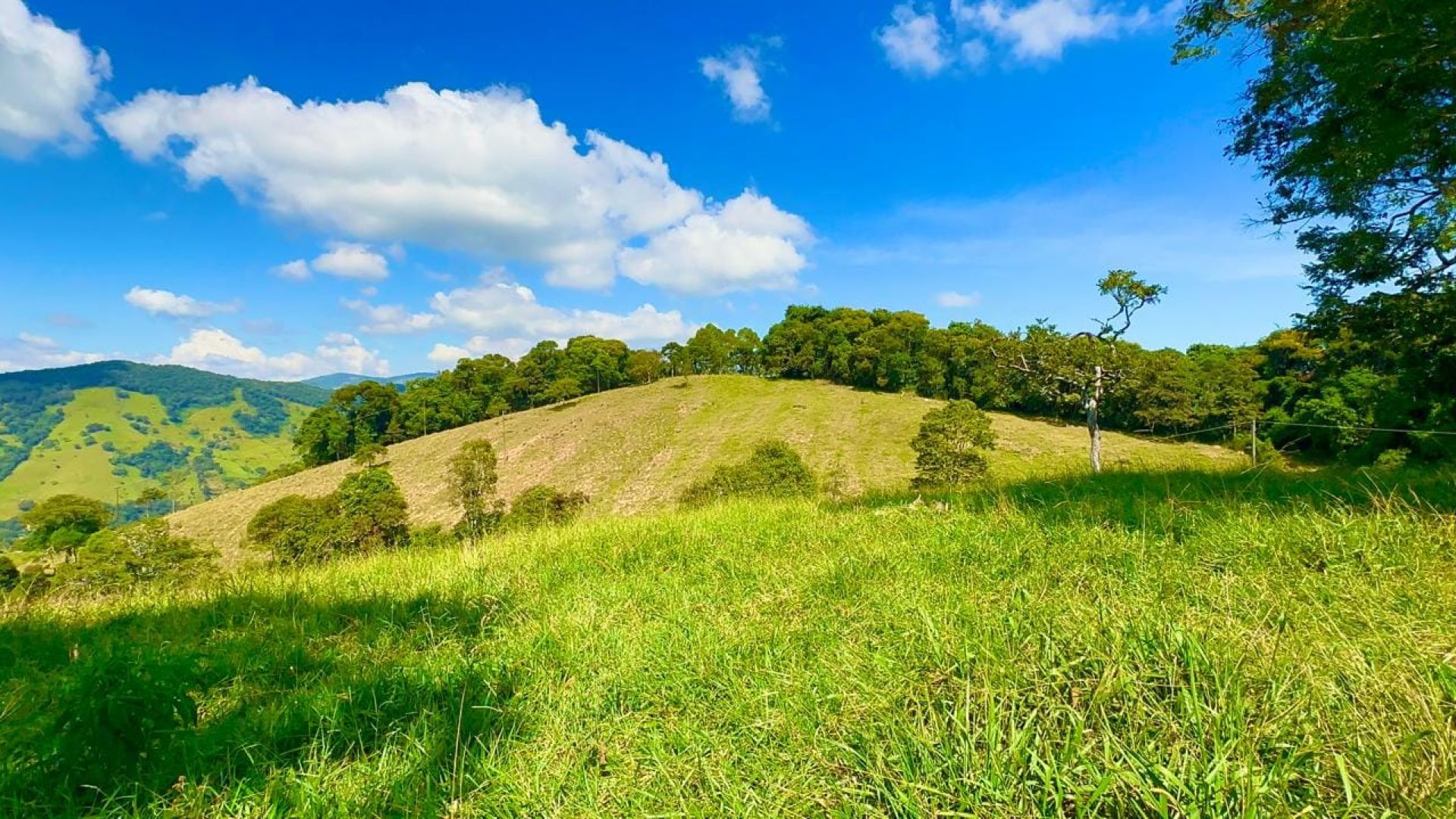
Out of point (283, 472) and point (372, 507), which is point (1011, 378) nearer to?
point (372, 507)

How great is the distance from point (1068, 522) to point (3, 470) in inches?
12603

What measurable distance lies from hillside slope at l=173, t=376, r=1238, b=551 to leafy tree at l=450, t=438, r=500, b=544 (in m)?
4.10

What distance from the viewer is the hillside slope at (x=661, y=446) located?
57688mm

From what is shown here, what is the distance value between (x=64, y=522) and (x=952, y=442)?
2574 inches

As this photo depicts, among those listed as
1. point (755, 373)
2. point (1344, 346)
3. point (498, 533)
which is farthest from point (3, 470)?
point (1344, 346)

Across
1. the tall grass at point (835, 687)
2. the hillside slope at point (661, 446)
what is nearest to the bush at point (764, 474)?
the hillside slope at point (661, 446)

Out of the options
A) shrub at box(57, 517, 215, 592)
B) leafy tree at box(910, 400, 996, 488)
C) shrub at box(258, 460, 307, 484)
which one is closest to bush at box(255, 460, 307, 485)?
shrub at box(258, 460, 307, 484)

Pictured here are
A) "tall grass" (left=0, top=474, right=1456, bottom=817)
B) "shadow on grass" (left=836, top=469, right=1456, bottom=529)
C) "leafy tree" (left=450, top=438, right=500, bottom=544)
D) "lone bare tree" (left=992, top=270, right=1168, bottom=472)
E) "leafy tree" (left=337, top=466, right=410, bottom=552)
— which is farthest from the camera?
"leafy tree" (left=450, top=438, right=500, bottom=544)

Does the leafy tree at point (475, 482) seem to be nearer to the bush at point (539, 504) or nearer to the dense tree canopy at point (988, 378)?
the bush at point (539, 504)

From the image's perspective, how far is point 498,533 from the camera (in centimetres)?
938

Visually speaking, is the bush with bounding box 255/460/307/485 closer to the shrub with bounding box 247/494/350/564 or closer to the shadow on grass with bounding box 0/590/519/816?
the shrub with bounding box 247/494/350/564

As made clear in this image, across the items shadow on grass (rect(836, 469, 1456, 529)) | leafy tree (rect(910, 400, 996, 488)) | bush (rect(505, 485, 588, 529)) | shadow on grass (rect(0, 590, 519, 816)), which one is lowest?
bush (rect(505, 485, 588, 529))

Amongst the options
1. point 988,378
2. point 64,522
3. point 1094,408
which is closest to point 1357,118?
point 1094,408

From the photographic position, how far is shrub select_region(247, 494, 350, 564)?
4291cm
